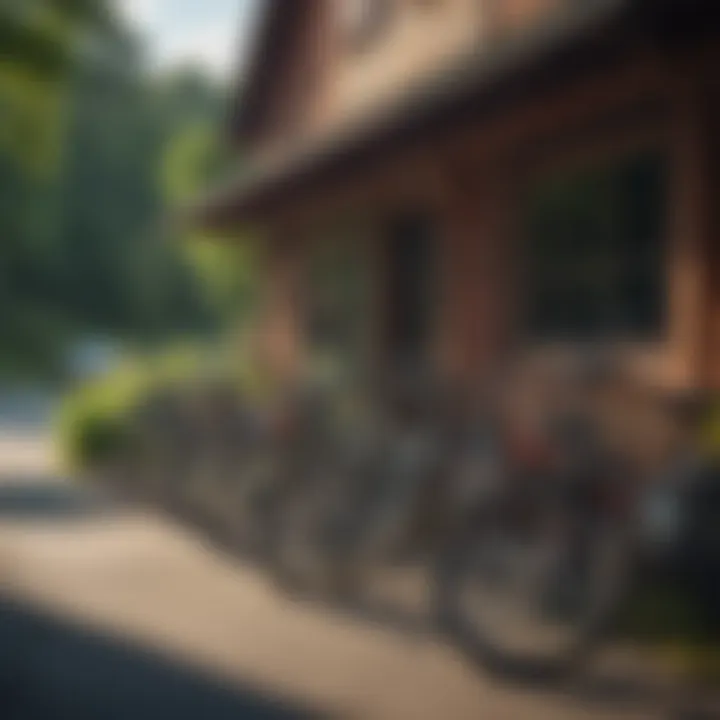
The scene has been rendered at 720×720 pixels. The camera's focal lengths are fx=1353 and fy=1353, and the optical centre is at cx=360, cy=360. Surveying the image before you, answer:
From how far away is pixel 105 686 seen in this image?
336 cm

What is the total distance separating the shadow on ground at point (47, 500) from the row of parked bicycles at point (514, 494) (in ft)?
1.04

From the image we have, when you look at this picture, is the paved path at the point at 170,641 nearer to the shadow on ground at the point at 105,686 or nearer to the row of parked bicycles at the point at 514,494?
the shadow on ground at the point at 105,686

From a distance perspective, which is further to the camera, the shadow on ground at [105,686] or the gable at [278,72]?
the gable at [278,72]

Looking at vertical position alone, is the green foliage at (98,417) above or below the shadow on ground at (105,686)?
above

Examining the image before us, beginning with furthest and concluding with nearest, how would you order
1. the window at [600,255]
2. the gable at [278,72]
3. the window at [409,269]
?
1. the window at [409,269]
2. the window at [600,255]
3. the gable at [278,72]

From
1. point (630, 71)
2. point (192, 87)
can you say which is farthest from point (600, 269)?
point (192, 87)

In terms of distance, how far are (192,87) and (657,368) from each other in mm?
1528

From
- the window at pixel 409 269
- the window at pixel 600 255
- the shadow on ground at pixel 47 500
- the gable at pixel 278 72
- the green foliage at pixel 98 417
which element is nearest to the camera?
the green foliage at pixel 98 417

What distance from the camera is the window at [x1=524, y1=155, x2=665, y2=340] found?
3.93 meters

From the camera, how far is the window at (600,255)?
393cm

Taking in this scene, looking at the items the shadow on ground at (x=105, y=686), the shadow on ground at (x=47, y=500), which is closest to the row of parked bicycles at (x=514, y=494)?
the shadow on ground at (x=47, y=500)

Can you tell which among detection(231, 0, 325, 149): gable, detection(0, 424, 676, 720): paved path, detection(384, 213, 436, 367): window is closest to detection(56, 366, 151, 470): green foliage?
detection(0, 424, 676, 720): paved path

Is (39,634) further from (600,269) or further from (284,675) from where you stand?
(600,269)

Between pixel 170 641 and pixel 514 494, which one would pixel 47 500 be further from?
pixel 514 494
